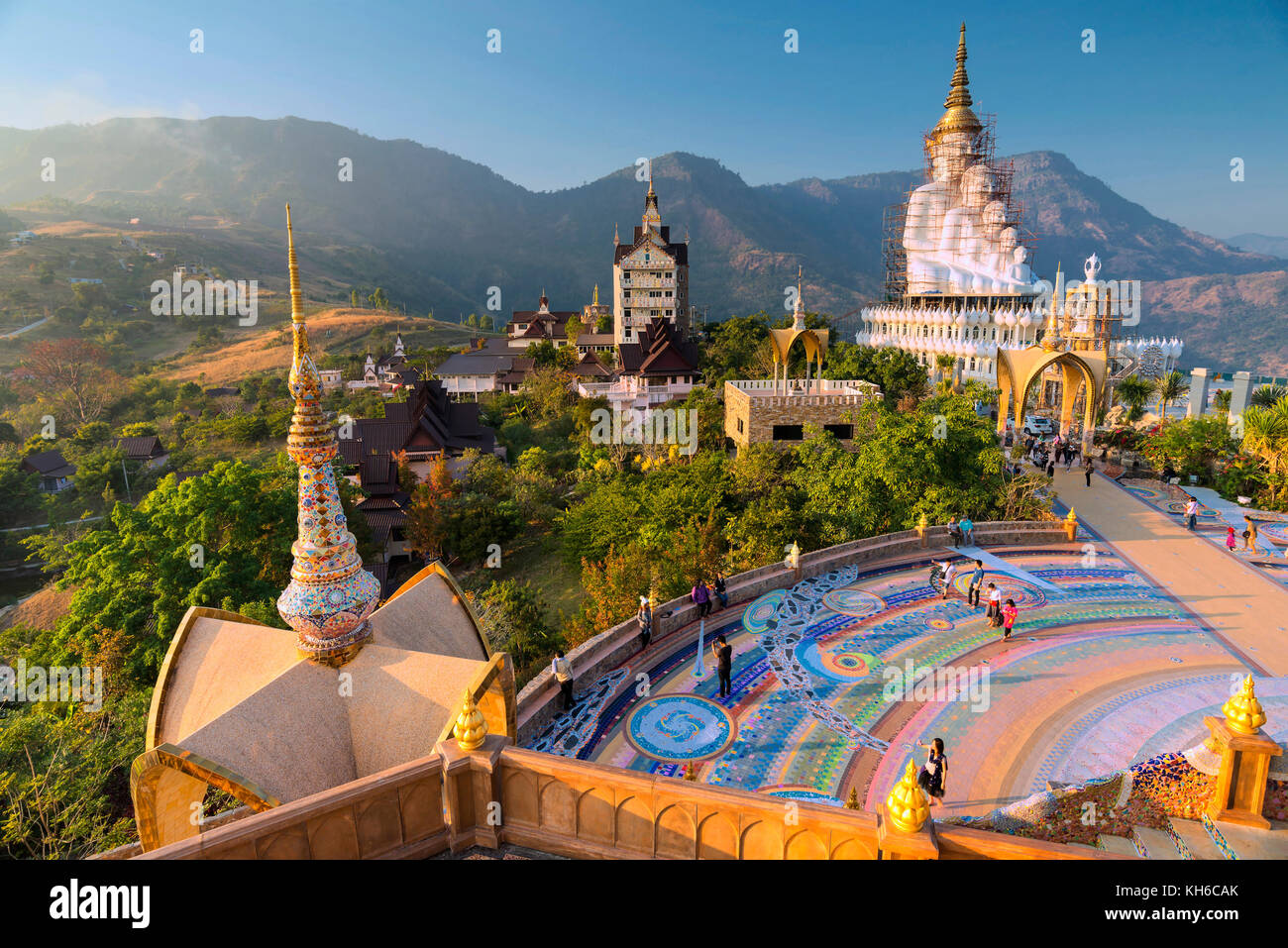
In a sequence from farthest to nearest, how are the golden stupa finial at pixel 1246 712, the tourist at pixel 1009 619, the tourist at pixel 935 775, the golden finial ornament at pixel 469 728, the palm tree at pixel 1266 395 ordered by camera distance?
the palm tree at pixel 1266 395
the tourist at pixel 1009 619
the tourist at pixel 935 775
the golden stupa finial at pixel 1246 712
the golden finial ornament at pixel 469 728

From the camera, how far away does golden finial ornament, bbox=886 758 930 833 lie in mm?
5539

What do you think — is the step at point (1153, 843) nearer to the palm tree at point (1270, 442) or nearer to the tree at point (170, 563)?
the tree at point (170, 563)

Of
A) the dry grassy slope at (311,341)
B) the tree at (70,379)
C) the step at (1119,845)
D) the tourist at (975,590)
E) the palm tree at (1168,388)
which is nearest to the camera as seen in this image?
the step at (1119,845)

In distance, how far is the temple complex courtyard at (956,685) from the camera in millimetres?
12125

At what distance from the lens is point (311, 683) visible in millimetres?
7676

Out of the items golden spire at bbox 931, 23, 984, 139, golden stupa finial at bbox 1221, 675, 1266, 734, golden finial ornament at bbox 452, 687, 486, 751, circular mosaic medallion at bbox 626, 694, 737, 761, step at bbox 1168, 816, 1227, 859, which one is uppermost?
golden spire at bbox 931, 23, 984, 139

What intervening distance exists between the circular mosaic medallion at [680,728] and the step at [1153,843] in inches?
251

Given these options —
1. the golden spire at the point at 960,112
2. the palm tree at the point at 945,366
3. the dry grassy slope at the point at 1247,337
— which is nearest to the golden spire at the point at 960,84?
the golden spire at the point at 960,112

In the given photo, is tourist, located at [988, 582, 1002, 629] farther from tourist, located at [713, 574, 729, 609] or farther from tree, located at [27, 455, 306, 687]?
tree, located at [27, 455, 306, 687]

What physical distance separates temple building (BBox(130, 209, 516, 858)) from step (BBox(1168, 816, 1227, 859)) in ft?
25.1

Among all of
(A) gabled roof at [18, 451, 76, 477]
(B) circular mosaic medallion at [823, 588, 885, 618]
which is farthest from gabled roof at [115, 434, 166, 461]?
(B) circular mosaic medallion at [823, 588, 885, 618]

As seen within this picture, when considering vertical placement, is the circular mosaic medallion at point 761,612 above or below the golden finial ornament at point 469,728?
below

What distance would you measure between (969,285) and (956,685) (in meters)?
61.9
